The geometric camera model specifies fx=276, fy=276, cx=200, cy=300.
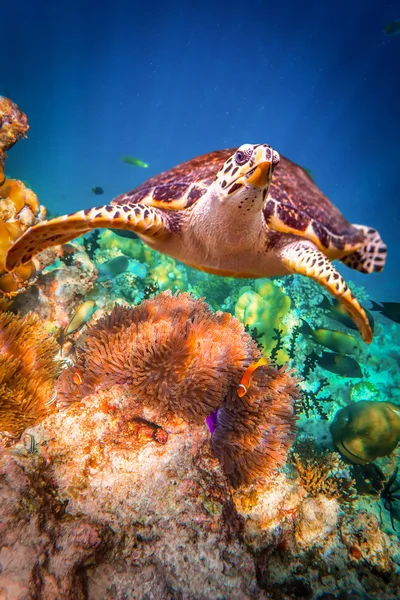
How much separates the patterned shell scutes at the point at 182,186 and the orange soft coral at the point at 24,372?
1.80 metres

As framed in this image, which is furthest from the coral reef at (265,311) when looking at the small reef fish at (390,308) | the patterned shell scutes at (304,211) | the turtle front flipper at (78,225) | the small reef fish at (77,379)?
the small reef fish at (77,379)

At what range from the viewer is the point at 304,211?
2.99m

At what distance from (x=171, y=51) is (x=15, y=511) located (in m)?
72.1

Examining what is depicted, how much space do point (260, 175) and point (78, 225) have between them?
1.56m

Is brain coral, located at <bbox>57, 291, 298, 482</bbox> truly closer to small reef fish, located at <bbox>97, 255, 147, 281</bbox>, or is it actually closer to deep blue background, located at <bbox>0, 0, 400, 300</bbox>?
small reef fish, located at <bbox>97, 255, 147, 281</bbox>

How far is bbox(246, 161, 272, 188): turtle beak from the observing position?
2.00m

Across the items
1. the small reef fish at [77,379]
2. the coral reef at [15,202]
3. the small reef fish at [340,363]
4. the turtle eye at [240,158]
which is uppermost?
the small reef fish at [340,363]

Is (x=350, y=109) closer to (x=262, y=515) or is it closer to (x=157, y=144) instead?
(x=262, y=515)

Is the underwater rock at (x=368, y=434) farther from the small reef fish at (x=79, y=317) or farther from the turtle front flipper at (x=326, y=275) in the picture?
the small reef fish at (x=79, y=317)

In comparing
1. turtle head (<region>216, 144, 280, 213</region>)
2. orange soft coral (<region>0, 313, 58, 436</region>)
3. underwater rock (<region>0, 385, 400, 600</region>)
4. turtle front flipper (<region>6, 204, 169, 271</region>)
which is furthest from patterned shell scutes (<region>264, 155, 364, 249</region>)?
orange soft coral (<region>0, 313, 58, 436</region>)

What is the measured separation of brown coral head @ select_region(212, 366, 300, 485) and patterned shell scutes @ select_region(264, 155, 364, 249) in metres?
1.55

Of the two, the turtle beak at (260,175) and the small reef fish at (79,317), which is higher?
the turtle beak at (260,175)

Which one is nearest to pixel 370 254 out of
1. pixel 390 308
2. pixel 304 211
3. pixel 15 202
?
pixel 304 211

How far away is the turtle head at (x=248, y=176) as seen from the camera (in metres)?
2.02
